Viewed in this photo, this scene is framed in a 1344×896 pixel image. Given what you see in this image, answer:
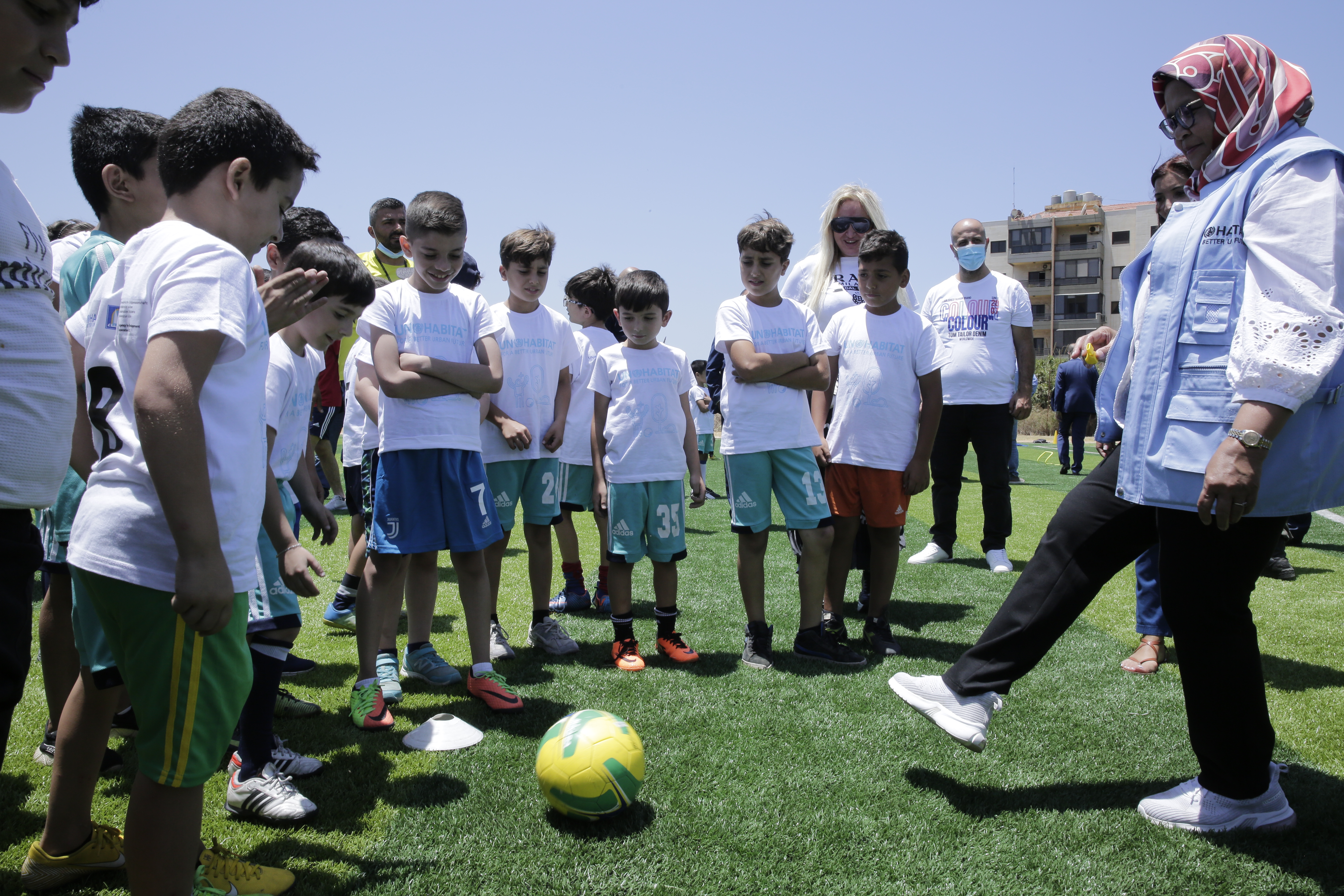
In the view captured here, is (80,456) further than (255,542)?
Yes

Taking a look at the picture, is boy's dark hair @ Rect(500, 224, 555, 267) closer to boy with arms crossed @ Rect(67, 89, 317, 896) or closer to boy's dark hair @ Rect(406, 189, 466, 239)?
boy's dark hair @ Rect(406, 189, 466, 239)

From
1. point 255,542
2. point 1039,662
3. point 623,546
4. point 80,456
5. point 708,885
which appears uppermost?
point 80,456

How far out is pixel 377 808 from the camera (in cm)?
263

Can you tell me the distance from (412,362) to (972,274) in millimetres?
4747

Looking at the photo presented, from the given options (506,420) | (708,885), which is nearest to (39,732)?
(506,420)

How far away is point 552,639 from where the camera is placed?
4.45 metres

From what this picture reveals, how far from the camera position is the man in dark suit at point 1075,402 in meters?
15.4

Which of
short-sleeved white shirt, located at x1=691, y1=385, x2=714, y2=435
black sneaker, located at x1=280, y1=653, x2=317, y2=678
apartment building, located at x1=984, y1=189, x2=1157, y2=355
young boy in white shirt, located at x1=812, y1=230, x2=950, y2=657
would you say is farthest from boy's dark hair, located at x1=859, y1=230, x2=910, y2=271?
apartment building, located at x1=984, y1=189, x2=1157, y2=355

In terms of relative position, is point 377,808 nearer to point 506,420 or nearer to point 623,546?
point 623,546

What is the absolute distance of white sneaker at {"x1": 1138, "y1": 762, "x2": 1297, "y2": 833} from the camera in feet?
8.07

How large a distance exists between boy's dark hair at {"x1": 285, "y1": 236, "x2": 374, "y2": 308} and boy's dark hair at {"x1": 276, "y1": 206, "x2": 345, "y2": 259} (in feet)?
1.44

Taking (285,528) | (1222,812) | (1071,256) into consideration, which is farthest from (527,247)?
(1071,256)

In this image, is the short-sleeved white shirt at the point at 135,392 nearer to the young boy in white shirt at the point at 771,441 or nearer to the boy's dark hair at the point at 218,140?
the boy's dark hair at the point at 218,140

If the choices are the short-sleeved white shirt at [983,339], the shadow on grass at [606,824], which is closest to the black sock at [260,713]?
the shadow on grass at [606,824]
